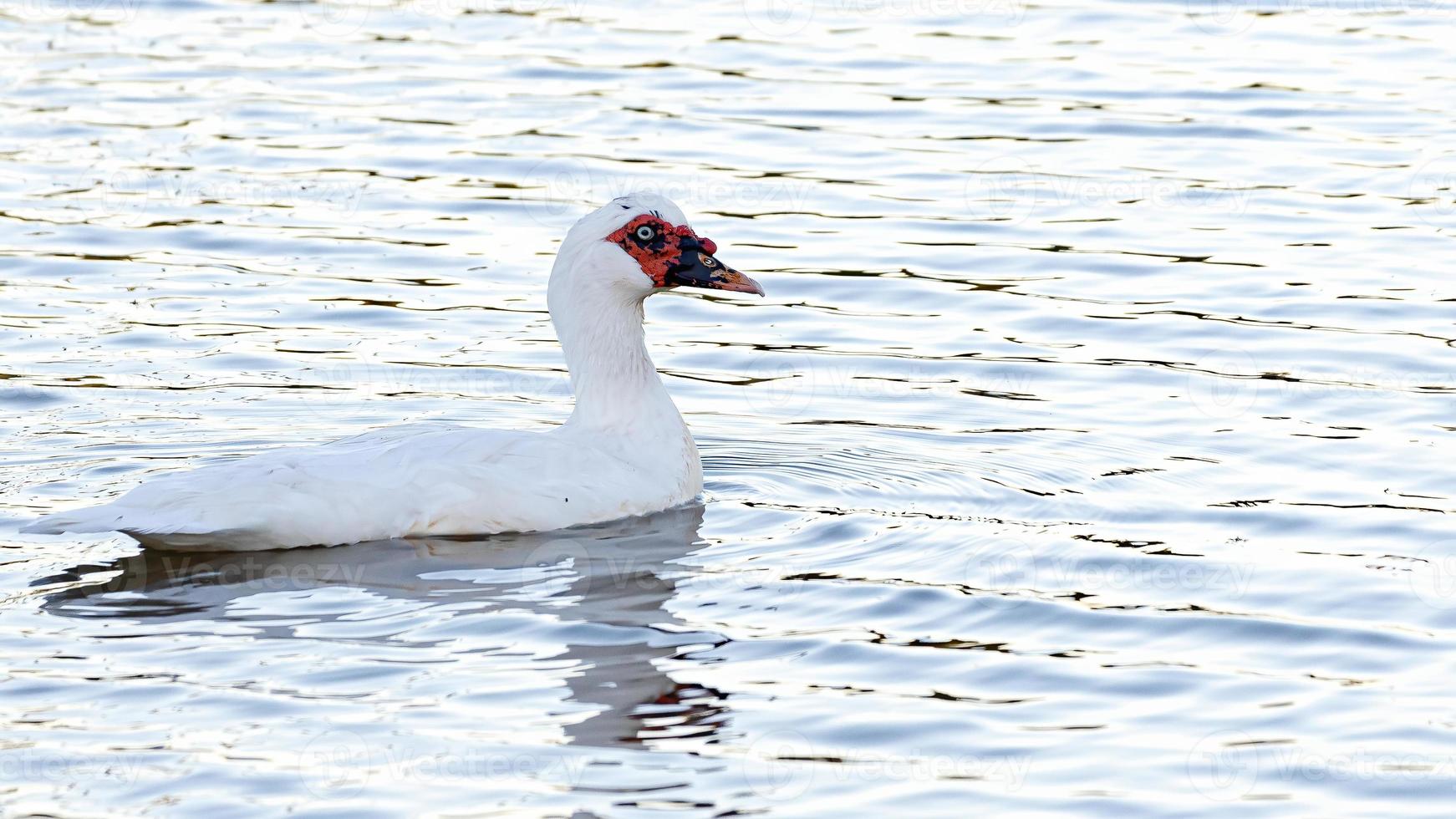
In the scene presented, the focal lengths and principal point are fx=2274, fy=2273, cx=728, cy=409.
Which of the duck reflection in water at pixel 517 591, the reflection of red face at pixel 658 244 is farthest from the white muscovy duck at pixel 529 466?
the duck reflection in water at pixel 517 591

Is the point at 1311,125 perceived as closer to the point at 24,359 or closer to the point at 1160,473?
the point at 1160,473

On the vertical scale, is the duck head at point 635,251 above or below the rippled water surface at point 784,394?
above

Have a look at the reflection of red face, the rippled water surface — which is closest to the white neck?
the reflection of red face

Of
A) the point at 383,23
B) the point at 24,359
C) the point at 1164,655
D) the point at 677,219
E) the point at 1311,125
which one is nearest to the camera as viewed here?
the point at 1164,655

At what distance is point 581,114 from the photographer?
17.5 meters

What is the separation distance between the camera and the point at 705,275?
10734mm

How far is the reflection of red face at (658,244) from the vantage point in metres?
10.6

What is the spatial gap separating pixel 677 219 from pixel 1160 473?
2.58 m

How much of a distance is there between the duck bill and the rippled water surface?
0.96 meters

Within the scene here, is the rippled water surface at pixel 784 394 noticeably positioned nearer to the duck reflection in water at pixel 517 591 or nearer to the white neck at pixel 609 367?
the duck reflection in water at pixel 517 591

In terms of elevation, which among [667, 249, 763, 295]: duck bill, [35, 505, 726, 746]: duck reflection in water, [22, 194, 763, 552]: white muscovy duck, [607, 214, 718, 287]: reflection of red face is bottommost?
[35, 505, 726, 746]: duck reflection in water

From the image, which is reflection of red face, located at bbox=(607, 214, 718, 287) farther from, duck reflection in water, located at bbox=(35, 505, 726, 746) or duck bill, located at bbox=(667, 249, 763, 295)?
duck reflection in water, located at bbox=(35, 505, 726, 746)

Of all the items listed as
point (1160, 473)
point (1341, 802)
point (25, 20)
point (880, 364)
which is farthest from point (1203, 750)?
point (25, 20)

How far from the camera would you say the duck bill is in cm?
1065
